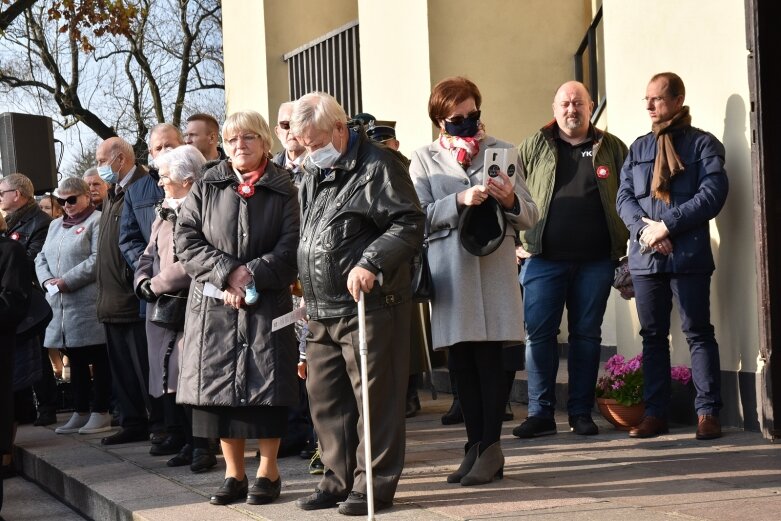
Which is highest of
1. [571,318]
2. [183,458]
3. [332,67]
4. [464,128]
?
[332,67]

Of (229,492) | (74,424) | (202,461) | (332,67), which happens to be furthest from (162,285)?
(332,67)

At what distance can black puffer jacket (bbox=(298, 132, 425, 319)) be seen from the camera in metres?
5.48

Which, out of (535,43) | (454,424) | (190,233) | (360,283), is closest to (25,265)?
A: (190,233)

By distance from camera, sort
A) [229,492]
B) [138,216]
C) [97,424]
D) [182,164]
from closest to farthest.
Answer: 1. [229,492]
2. [182,164]
3. [138,216]
4. [97,424]

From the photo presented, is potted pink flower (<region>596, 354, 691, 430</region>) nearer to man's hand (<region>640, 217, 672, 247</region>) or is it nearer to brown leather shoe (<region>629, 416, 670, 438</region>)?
brown leather shoe (<region>629, 416, 670, 438</region>)

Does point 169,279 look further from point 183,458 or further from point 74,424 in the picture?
point 74,424

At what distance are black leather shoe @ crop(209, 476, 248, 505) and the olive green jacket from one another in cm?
247

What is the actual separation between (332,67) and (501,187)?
27.3 ft

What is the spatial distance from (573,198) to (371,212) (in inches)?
90.8

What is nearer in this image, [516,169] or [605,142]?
[516,169]

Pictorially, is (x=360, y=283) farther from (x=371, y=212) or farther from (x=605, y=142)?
(x=605, y=142)

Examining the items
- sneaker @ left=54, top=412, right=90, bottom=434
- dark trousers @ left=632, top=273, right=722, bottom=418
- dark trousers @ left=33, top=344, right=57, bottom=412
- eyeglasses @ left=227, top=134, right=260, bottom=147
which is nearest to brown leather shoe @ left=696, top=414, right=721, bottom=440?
dark trousers @ left=632, top=273, right=722, bottom=418

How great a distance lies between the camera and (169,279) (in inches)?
274

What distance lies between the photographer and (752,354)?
7.19 m
